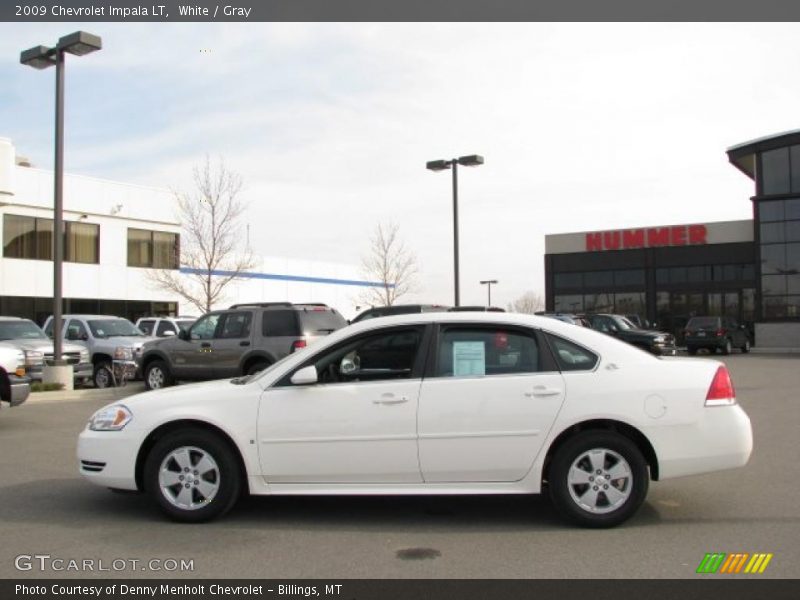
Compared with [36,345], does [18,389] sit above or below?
below

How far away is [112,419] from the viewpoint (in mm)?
6086

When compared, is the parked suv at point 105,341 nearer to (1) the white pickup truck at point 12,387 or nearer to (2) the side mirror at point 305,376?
(1) the white pickup truck at point 12,387

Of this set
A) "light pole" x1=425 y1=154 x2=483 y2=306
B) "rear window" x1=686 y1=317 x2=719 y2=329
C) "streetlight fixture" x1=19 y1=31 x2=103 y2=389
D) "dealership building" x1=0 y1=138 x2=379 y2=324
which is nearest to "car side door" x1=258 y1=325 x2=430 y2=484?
"streetlight fixture" x1=19 y1=31 x2=103 y2=389

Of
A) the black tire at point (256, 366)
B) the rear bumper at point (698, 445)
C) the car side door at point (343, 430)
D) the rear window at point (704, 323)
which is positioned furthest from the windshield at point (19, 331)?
the rear window at point (704, 323)

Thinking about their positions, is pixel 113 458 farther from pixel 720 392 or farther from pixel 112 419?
pixel 720 392

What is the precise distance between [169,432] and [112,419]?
1.65ft

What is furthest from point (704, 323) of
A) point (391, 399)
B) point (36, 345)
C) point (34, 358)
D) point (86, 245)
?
point (391, 399)

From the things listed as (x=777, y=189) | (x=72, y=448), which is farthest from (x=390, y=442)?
(x=777, y=189)

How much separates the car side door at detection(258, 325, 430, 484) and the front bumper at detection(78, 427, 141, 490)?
105 centimetres

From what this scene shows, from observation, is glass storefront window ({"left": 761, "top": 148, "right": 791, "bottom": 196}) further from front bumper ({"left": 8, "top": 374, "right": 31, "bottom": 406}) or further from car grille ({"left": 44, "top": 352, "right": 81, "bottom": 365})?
front bumper ({"left": 8, "top": 374, "right": 31, "bottom": 406})

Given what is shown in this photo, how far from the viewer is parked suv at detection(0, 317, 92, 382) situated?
16.2 meters

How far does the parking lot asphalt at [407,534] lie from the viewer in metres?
4.84

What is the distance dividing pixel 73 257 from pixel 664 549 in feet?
110

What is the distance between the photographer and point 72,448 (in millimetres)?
9445
